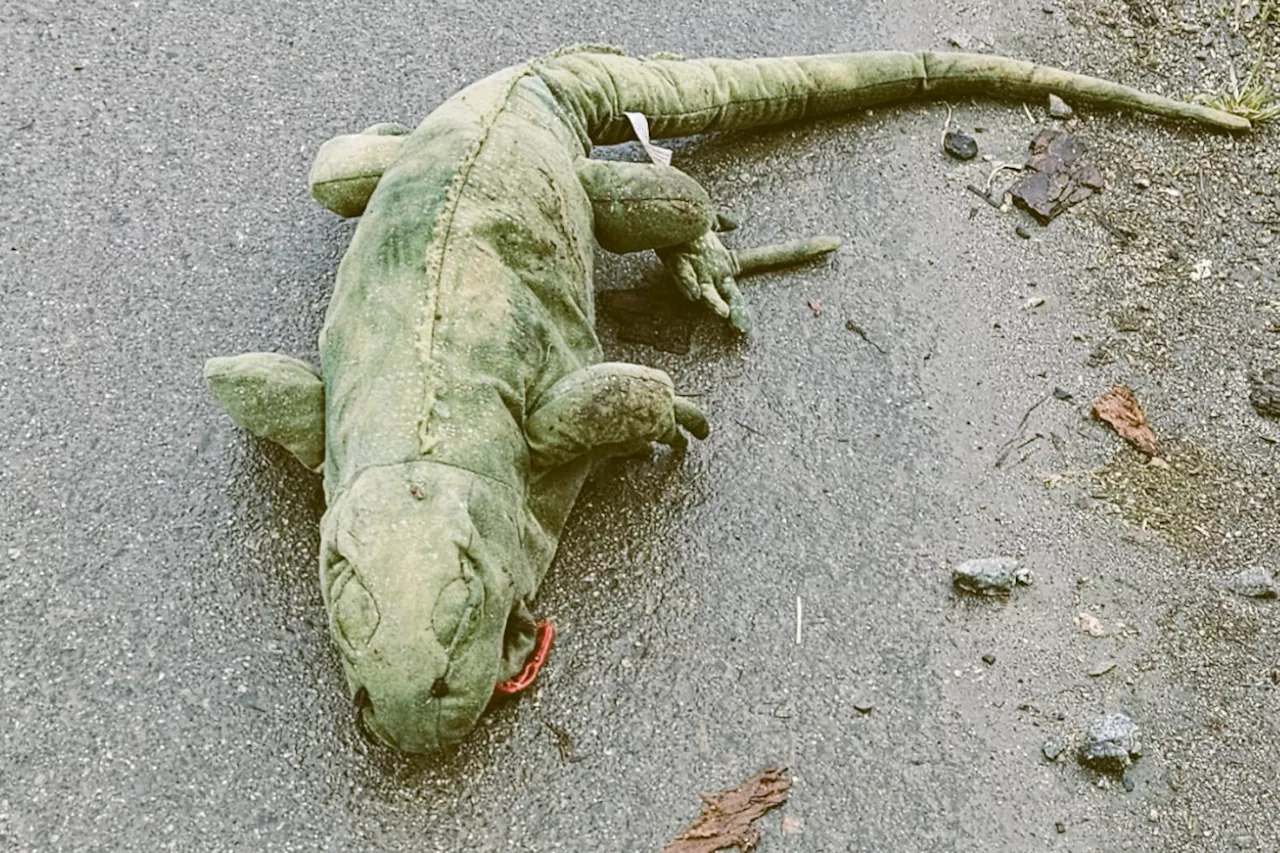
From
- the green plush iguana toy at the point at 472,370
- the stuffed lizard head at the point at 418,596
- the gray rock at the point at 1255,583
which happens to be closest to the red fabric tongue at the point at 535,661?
the green plush iguana toy at the point at 472,370

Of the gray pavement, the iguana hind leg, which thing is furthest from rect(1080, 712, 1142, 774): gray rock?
the iguana hind leg

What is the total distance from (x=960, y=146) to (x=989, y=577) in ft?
5.95

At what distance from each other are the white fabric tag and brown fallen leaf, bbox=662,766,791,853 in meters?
2.12

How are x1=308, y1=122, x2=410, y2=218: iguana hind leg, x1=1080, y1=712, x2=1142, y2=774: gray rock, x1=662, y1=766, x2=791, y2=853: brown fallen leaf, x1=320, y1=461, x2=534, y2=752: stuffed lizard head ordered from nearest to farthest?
x1=320, y1=461, x2=534, y2=752: stuffed lizard head < x1=662, y1=766, x2=791, y2=853: brown fallen leaf < x1=1080, y1=712, x2=1142, y2=774: gray rock < x1=308, y1=122, x2=410, y2=218: iguana hind leg

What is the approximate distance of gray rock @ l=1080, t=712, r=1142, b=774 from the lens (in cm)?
331

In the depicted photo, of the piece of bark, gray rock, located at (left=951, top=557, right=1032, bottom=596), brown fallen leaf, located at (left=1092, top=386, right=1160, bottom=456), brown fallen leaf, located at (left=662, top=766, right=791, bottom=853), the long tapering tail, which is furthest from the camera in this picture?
the piece of bark

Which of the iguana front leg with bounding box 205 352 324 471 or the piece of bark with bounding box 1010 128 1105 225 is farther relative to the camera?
the piece of bark with bounding box 1010 128 1105 225

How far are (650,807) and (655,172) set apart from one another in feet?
6.21

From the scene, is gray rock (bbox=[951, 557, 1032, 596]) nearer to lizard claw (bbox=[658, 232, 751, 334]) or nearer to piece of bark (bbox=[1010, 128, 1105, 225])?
lizard claw (bbox=[658, 232, 751, 334])

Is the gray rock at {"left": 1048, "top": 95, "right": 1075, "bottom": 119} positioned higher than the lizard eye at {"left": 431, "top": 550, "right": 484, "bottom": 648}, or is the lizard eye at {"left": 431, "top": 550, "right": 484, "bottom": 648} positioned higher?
the gray rock at {"left": 1048, "top": 95, "right": 1075, "bottom": 119}

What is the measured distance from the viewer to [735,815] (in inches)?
126

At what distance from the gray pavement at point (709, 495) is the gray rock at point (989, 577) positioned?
1.7 inches

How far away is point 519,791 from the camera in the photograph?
3207 mm

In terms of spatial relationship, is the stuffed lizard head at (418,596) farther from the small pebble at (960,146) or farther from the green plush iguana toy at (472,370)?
the small pebble at (960,146)
